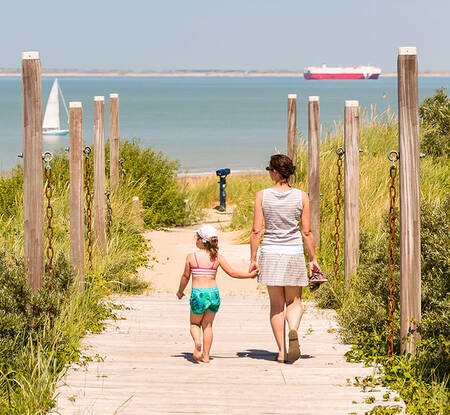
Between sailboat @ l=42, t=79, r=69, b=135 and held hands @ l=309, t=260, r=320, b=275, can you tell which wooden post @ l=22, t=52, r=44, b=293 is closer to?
held hands @ l=309, t=260, r=320, b=275

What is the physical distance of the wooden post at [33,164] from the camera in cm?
638

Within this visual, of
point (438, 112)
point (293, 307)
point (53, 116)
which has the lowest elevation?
point (293, 307)

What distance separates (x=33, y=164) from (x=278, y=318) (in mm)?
2254

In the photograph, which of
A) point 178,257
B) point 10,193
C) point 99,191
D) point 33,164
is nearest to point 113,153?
point 10,193

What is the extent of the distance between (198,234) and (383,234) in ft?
Result: 13.9

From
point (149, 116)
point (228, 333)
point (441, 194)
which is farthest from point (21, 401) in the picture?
point (149, 116)

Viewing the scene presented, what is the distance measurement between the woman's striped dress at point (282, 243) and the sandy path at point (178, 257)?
145 inches

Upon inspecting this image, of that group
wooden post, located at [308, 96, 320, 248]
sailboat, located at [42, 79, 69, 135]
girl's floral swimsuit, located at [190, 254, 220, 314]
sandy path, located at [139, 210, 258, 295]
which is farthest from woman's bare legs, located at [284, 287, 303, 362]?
sailboat, located at [42, 79, 69, 135]

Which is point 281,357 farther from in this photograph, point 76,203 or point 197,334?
point 76,203

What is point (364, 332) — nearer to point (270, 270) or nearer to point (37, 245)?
point (270, 270)

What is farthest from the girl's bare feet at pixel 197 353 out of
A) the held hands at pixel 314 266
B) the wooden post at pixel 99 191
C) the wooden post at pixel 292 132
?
the wooden post at pixel 292 132

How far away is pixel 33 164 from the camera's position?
643cm

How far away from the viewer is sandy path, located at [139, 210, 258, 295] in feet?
35.0

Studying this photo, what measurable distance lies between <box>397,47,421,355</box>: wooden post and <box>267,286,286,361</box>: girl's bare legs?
0.91 m
